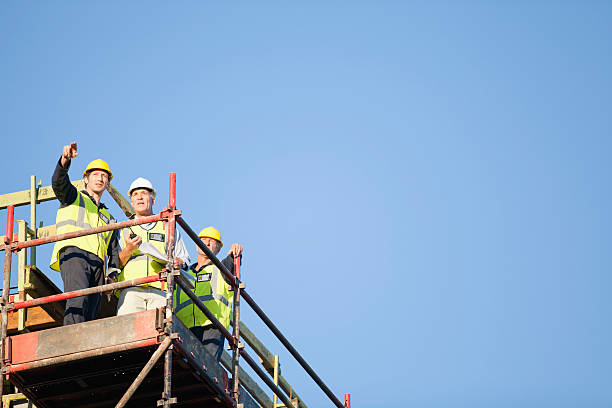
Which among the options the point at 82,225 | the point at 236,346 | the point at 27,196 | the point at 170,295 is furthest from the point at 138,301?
the point at 27,196

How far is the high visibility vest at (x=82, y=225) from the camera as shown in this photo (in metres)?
11.3

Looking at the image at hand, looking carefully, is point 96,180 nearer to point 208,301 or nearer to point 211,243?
point 208,301

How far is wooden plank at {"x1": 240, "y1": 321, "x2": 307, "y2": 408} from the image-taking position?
15962mm

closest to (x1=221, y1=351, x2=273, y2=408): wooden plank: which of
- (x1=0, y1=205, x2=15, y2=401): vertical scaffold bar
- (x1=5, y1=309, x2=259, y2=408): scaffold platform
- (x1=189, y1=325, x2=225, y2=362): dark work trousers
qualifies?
(x1=189, y1=325, x2=225, y2=362): dark work trousers

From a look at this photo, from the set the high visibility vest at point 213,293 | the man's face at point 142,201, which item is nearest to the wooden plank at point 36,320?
the high visibility vest at point 213,293

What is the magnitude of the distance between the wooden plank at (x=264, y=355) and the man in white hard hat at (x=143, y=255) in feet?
12.8

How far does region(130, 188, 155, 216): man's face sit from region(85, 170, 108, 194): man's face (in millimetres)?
383

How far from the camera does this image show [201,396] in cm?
1159

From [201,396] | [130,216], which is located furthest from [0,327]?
[130,216]

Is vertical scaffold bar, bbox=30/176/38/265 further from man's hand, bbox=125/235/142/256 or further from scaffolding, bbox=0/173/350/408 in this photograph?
man's hand, bbox=125/235/142/256

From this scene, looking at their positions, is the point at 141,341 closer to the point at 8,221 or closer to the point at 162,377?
the point at 162,377

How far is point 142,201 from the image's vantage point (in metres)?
12.3

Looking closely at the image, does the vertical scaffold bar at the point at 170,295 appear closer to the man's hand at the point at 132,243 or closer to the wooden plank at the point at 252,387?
the man's hand at the point at 132,243

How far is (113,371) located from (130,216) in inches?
182
